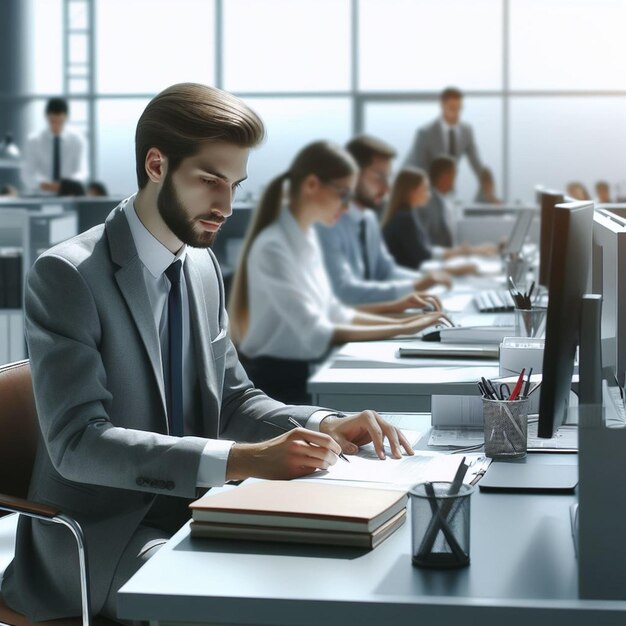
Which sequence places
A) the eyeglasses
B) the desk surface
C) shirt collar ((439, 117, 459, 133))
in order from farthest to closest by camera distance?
shirt collar ((439, 117, 459, 133)) → the eyeglasses → the desk surface

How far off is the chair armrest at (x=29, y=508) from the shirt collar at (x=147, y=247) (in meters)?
0.43

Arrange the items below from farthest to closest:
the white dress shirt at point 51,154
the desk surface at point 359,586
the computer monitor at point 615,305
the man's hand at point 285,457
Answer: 1. the white dress shirt at point 51,154
2. the computer monitor at point 615,305
3. the man's hand at point 285,457
4. the desk surface at point 359,586

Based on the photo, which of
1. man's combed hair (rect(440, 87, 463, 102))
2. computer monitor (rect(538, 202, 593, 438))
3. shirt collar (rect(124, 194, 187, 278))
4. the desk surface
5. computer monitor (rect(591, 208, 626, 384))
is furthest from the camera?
man's combed hair (rect(440, 87, 463, 102))

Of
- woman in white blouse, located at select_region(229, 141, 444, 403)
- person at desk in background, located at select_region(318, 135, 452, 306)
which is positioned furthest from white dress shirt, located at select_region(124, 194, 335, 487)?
person at desk in background, located at select_region(318, 135, 452, 306)

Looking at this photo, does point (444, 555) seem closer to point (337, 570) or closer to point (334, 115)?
point (337, 570)

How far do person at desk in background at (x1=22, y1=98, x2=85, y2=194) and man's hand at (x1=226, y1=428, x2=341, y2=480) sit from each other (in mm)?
8408

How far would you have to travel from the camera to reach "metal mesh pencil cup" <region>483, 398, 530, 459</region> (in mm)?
1679

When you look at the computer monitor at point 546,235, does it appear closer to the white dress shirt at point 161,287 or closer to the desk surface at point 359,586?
the white dress shirt at point 161,287

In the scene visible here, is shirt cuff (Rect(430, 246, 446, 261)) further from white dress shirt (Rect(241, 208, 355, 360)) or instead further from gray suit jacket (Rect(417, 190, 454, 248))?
white dress shirt (Rect(241, 208, 355, 360))

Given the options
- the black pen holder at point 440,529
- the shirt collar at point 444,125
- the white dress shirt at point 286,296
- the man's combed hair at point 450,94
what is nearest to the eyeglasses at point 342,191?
the white dress shirt at point 286,296

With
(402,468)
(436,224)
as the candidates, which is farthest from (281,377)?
(436,224)

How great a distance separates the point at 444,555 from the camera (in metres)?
1.19

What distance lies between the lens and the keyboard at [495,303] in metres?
3.46

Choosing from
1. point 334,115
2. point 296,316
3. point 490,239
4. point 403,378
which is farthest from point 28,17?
point 403,378
